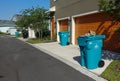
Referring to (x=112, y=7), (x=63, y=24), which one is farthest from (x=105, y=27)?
(x=63, y=24)

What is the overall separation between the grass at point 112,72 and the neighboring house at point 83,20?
314 centimetres

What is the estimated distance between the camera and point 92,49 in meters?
7.83

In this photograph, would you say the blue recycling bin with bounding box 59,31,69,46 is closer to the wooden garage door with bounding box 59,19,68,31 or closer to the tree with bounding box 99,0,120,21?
the wooden garage door with bounding box 59,19,68,31

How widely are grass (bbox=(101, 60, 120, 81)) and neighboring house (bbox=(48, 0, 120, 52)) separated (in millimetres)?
3144

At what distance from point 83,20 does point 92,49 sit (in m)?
7.16

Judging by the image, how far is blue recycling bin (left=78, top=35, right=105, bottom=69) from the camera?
774 cm

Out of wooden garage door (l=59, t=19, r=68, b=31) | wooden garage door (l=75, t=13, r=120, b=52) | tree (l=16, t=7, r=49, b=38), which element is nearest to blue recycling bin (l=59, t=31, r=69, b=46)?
wooden garage door (l=75, t=13, r=120, b=52)

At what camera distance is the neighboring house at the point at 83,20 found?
1140 centimetres

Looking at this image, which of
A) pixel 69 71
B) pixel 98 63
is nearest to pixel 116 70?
pixel 98 63

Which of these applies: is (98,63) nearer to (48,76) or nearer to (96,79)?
(96,79)

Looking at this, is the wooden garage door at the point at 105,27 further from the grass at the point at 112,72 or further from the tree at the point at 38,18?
the tree at the point at 38,18

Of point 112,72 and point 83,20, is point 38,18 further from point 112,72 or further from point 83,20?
point 112,72

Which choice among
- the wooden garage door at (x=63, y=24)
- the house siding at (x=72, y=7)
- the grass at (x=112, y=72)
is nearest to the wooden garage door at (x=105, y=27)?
the house siding at (x=72, y=7)

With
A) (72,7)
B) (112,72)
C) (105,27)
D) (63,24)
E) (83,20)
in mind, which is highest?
(72,7)
